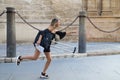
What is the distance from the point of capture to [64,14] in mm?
14719

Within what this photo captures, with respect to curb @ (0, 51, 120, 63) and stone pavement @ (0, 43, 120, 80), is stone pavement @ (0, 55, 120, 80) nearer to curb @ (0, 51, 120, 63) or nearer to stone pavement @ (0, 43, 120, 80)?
stone pavement @ (0, 43, 120, 80)

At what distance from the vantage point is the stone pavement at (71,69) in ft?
23.4

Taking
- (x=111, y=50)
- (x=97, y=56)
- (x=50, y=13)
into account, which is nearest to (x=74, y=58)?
(x=97, y=56)

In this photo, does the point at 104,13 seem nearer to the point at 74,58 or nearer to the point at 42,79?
the point at 74,58

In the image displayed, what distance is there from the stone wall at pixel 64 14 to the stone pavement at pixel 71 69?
4.25 meters

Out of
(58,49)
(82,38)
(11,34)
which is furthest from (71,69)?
(58,49)

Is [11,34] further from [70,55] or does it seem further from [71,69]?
[71,69]

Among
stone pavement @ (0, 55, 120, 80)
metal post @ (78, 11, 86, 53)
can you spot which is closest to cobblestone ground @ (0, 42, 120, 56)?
metal post @ (78, 11, 86, 53)

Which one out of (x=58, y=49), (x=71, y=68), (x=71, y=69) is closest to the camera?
(x=71, y=69)

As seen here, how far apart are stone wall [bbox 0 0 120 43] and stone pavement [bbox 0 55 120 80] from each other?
4.25 meters

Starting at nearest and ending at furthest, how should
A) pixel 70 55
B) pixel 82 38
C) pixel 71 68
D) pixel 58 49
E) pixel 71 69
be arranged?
pixel 71 69, pixel 71 68, pixel 70 55, pixel 82 38, pixel 58 49

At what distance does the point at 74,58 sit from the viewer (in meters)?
10.1

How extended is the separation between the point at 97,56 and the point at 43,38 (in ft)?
13.4

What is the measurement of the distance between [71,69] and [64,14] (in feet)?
22.5
